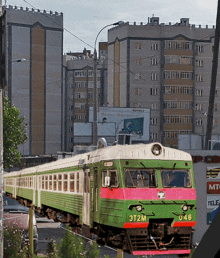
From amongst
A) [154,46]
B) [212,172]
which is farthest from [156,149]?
[154,46]

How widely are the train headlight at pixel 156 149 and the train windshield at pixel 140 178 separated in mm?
558

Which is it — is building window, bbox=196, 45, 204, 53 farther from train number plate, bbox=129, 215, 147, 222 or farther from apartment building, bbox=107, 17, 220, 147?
train number plate, bbox=129, 215, 147, 222

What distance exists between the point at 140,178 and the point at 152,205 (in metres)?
0.90

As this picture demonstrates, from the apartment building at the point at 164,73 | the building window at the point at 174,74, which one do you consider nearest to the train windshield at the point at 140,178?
the apartment building at the point at 164,73

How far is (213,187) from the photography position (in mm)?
40781

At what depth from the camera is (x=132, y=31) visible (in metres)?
154

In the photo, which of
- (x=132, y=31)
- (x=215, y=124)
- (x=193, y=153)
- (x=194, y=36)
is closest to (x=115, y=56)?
(x=132, y=31)

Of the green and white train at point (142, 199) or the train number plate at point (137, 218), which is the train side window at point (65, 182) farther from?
the train number plate at point (137, 218)

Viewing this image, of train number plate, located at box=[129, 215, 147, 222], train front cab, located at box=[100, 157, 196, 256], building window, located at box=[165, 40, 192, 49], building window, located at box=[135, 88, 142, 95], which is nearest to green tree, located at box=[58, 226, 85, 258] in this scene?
train front cab, located at box=[100, 157, 196, 256]

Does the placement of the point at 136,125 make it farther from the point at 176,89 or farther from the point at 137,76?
the point at 176,89

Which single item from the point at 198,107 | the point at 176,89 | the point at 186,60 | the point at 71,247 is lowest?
the point at 71,247

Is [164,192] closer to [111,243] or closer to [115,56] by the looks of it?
[111,243]

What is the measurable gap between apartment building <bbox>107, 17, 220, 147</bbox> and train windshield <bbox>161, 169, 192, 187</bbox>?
13643 centimetres

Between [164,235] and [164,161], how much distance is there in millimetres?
2034
